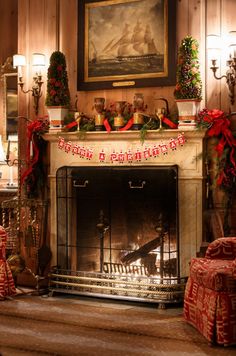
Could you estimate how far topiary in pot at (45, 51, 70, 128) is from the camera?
5.91m

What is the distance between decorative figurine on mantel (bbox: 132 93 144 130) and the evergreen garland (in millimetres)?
404

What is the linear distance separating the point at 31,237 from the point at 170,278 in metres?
1.39

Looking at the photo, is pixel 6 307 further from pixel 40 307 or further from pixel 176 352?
pixel 176 352

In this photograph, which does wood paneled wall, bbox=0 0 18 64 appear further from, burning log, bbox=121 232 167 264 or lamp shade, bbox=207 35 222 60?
burning log, bbox=121 232 167 264

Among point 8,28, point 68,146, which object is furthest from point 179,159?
point 8,28

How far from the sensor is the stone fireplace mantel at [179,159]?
215 inches

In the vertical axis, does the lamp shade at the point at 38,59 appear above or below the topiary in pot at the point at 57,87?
above

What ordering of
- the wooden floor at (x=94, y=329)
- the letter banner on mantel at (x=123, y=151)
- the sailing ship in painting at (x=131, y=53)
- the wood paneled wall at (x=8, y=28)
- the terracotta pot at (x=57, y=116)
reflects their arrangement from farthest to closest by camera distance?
the wood paneled wall at (x=8, y=28), the terracotta pot at (x=57, y=116), the sailing ship in painting at (x=131, y=53), the letter banner on mantel at (x=123, y=151), the wooden floor at (x=94, y=329)

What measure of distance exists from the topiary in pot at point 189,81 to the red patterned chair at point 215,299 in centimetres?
130

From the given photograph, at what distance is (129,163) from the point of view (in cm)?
574

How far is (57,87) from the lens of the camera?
591 cm

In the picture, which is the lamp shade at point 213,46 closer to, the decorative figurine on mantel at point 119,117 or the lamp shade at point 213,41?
the lamp shade at point 213,41

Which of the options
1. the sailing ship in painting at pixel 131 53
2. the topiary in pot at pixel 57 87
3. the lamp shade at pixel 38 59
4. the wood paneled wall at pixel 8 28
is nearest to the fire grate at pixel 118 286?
the topiary in pot at pixel 57 87

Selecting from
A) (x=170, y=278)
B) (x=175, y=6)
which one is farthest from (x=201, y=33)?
(x=170, y=278)
